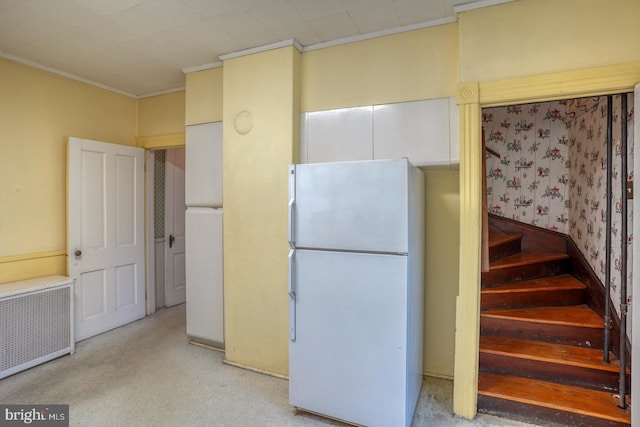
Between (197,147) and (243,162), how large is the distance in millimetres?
706

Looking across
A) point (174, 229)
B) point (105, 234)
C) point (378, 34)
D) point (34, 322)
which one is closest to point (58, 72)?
point (105, 234)

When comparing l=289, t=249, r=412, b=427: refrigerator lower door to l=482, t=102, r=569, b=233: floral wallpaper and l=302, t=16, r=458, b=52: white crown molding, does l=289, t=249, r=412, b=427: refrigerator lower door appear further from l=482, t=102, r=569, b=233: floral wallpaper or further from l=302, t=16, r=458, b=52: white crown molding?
l=482, t=102, r=569, b=233: floral wallpaper

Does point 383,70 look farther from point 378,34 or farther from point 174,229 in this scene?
point 174,229

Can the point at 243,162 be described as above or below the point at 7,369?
above

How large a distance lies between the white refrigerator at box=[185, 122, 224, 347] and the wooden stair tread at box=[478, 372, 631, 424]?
2243mm

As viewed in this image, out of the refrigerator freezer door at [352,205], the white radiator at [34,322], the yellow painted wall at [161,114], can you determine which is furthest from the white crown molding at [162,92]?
the refrigerator freezer door at [352,205]

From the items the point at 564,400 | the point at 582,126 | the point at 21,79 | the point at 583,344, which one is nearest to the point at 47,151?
the point at 21,79

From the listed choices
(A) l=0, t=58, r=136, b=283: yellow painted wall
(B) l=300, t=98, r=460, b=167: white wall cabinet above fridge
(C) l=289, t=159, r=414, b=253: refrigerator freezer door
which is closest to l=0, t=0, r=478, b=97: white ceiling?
(A) l=0, t=58, r=136, b=283: yellow painted wall

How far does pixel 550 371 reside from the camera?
86.0 inches

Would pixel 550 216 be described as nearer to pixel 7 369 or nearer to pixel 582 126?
pixel 582 126

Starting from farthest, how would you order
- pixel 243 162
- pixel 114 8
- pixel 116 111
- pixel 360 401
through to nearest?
pixel 116 111, pixel 243 162, pixel 114 8, pixel 360 401

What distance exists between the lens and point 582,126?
297 cm

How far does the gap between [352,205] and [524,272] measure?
6.73ft

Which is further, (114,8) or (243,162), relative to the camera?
(243,162)
